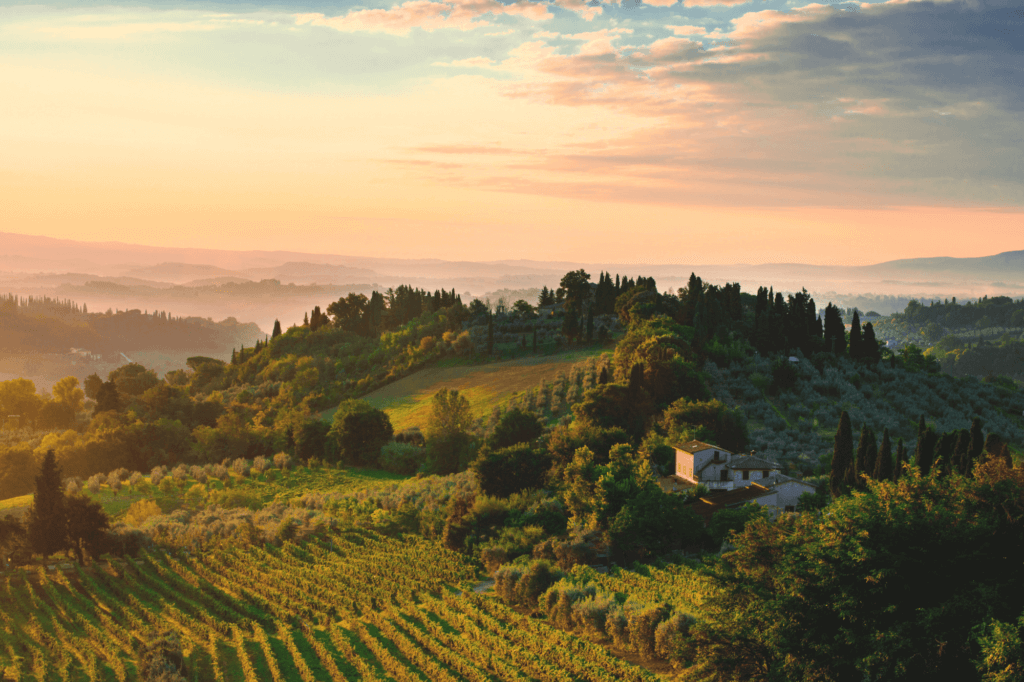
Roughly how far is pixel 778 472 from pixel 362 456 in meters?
43.0

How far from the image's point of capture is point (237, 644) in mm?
32656

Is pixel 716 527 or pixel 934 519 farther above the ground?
pixel 934 519

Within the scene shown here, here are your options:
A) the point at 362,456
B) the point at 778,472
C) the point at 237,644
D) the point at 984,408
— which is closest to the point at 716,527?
the point at 778,472

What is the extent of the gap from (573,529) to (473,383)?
184 feet

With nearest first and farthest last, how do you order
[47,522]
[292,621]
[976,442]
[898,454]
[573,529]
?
[292,621]
[898,454]
[47,522]
[573,529]
[976,442]

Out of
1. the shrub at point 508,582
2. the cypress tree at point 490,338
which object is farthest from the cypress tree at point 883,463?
the cypress tree at point 490,338

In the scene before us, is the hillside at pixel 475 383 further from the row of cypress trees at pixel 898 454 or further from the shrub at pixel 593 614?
the shrub at pixel 593 614

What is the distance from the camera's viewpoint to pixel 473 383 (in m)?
100

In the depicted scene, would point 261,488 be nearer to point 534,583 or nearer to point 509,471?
point 509,471

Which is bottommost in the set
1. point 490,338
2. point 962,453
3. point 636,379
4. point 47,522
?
point 47,522

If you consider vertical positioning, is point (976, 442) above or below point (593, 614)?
above

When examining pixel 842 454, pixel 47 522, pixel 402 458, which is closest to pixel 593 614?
pixel 842 454

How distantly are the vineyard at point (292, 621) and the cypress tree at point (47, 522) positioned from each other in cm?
201

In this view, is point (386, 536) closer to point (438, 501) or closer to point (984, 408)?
point (438, 501)
